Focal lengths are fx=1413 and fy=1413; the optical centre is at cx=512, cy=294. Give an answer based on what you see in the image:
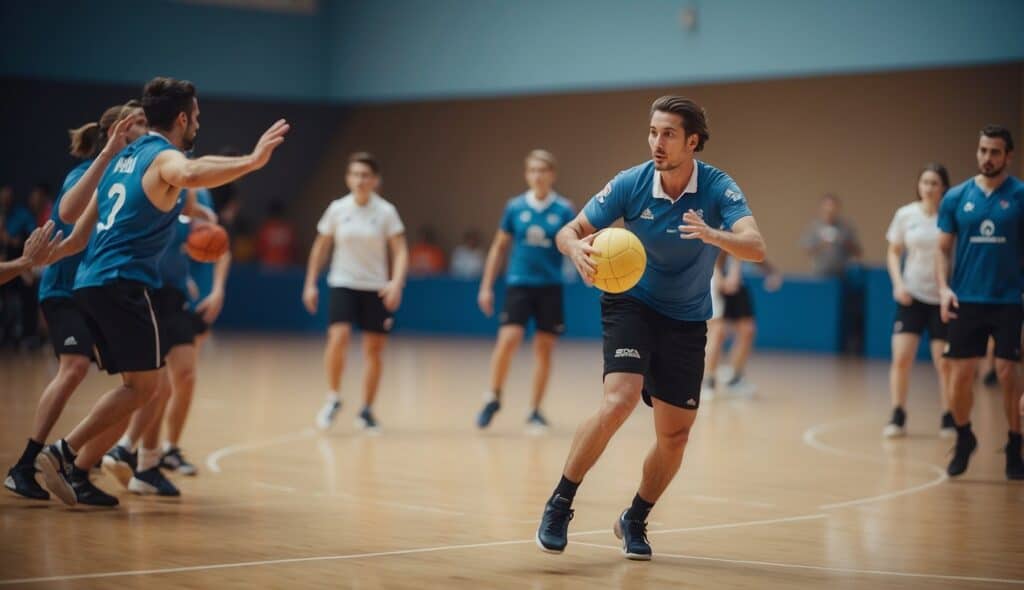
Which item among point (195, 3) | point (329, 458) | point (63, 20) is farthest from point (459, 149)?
point (329, 458)

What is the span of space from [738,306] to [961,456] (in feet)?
19.9

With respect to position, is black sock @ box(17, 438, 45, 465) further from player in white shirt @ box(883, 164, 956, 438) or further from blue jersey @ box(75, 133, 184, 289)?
player in white shirt @ box(883, 164, 956, 438)

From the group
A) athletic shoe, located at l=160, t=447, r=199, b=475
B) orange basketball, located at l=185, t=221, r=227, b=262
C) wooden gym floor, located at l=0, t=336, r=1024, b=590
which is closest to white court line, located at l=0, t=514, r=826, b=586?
wooden gym floor, located at l=0, t=336, r=1024, b=590

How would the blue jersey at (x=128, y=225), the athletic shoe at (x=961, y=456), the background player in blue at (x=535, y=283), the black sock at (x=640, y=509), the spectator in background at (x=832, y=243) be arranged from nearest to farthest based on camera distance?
1. the black sock at (x=640, y=509)
2. the blue jersey at (x=128, y=225)
3. the athletic shoe at (x=961, y=456)
4. the background player in blue at (x=535, y=283)
5. the spectator in background at (x=832, y=243)

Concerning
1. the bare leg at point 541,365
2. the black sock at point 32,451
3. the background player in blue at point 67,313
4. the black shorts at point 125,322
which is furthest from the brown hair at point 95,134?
the bare leg at point 541,365

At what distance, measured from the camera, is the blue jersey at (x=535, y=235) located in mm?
12859

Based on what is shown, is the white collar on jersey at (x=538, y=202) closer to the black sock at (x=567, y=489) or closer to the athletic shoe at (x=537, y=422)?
the athletic shoe at (x=537, y=422)

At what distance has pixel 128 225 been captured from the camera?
25.9 ft

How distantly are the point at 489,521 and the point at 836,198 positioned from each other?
15.5 m

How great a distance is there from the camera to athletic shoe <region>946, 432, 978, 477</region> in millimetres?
10180

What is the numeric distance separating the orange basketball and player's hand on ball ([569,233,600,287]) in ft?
10.3

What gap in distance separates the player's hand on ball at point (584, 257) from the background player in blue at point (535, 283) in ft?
20.0

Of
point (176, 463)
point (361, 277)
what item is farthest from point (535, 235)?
point (176, 463)

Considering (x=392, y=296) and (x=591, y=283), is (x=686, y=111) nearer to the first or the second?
(x=591, y=283)
